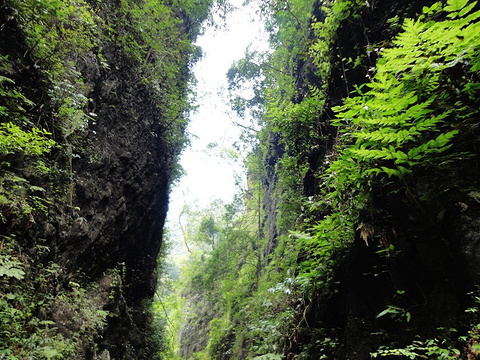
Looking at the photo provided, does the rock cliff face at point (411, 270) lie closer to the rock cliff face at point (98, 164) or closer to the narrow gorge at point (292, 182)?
the narrow gorge at point (292, 182)

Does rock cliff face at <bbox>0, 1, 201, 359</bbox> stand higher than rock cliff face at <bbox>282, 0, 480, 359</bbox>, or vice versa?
rock cliff face at <bbox>0, 1, 201, 359</bbox>

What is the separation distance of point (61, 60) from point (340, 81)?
5895mm

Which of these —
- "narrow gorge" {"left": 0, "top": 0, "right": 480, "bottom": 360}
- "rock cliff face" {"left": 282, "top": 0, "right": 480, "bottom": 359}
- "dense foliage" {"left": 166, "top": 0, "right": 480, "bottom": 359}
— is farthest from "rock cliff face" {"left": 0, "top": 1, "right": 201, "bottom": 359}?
"rock cliff face" {"left": 282, "top": 0, "right": 480, "bottom": 359}

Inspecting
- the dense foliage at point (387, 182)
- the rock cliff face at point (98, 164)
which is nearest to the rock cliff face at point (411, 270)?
the dense foliage at point (387, 182)

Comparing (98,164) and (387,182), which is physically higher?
(98,164)

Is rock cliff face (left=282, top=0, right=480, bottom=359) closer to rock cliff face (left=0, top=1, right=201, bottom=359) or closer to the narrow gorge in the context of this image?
the narrow gorge

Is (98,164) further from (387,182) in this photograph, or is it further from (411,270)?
(411,270)

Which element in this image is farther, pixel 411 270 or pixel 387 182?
pixel 387 182

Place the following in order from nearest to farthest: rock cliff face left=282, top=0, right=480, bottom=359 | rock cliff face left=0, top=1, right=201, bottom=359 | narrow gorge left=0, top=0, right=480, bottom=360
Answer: rock cliff face left=282, top=0, right=480, bottom=359 → narrow gorge left=0, top=0, right=480, bottom=360 → rock cliff face left=0, top=1, right=201, bottom=359

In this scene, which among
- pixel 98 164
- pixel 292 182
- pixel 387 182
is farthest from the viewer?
pixel 292 182

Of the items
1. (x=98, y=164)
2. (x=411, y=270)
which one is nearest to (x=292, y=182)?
(x=411, y=270)

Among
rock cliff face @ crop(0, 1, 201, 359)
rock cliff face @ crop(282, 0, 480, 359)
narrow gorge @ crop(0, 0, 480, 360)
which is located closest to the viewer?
rock cliff face @ crop(282, 0, 480, 359)

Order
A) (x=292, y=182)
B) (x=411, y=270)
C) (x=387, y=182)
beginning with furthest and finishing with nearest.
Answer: (x=292, y=182) < (x=387, y=182) < (x=411, y=270)

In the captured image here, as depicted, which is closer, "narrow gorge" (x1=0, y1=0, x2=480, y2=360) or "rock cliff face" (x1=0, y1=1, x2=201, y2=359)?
"narrow gorge" (x1=0, y1=0, x2=480, y2=360)
